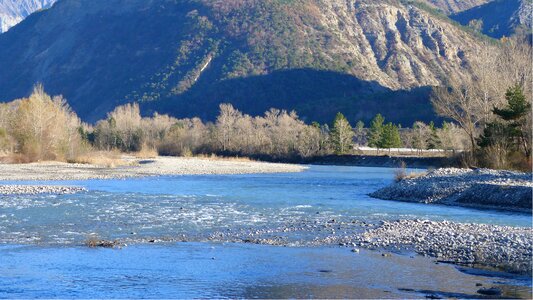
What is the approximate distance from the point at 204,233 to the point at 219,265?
540 cm

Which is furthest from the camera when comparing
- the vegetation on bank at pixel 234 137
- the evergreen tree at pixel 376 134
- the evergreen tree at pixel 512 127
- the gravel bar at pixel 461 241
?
the evergreen tree at pixel 376 134

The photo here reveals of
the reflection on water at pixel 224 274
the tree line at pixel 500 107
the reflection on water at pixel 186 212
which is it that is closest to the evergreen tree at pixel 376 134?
the tree line at pixel 500 107

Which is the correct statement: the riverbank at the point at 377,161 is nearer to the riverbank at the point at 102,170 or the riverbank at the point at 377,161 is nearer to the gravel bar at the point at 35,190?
the riverbank at the point at 102,170

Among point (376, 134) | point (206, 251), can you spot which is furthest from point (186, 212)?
point (376, 134)

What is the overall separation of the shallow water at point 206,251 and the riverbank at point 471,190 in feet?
6.30

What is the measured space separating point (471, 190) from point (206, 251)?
19.6m

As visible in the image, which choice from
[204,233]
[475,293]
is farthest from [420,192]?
[475,293]

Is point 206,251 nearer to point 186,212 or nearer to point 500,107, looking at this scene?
point 186,212

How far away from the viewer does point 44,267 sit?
18.0 m

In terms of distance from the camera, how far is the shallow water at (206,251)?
16109 millimetres

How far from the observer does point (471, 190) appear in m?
36.0

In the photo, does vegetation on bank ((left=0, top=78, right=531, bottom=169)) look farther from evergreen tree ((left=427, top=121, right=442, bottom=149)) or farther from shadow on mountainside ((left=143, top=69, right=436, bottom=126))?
shadow on mountainside ((left=143, top=69, right=436, bottom=126))

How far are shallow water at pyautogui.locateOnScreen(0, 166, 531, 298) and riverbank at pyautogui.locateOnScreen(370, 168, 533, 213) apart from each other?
1920 millimetres

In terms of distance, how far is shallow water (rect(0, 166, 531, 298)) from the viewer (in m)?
16.1
